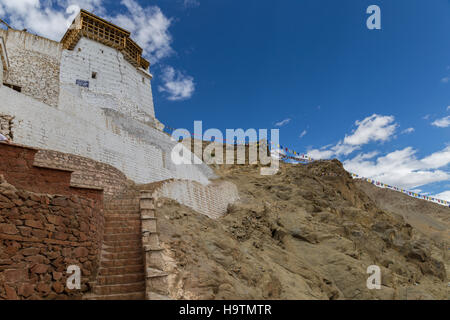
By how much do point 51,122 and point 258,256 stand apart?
9.87 meters

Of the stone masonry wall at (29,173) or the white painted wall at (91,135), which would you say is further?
the white painted wall at (91,135)

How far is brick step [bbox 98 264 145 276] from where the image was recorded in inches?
254

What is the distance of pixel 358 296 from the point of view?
11.2m

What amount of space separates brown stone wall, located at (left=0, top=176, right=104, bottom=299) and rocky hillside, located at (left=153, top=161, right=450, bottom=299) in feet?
5.91

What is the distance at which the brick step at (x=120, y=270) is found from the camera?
645 centimetres

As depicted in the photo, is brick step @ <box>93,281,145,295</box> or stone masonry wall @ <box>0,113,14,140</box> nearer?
brick step @ <box>93,281,145,295</box>

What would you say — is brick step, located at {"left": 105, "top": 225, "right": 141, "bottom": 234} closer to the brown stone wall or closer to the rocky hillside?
the rocky hillside

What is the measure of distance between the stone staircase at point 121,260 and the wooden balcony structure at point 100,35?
67.0ft

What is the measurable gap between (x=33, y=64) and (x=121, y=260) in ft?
65.2

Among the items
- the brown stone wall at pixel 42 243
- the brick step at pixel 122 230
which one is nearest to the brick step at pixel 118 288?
the brown stone wall at pixel 42 243

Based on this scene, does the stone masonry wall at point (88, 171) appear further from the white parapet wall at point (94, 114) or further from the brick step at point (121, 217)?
the brick step at point (121, 217)

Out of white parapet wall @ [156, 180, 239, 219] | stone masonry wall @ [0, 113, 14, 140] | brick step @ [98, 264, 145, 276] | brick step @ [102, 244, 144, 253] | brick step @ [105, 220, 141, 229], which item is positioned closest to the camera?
brick step @ [98, 264, 145, 276]

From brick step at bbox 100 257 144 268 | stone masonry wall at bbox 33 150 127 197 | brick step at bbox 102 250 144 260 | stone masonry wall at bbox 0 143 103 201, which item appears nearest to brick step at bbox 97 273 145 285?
brick step at bbox 100 257 144 268

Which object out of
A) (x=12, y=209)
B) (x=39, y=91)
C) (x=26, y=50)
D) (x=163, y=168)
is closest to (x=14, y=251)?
(x=12, y=209)
